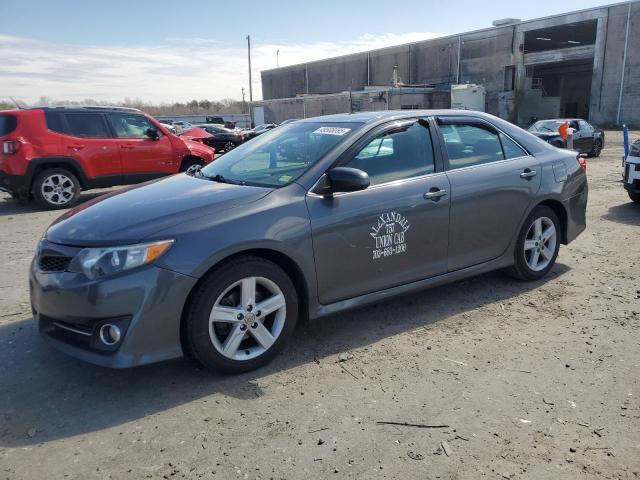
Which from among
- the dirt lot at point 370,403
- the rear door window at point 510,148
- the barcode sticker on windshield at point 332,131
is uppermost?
the barcode sticker on windshield at point 332,131

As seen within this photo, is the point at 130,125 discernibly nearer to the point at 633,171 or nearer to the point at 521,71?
the point at 633,171

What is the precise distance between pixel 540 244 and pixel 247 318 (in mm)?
3108

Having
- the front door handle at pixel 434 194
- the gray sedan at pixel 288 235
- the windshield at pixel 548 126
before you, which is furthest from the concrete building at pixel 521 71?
the front door handle at pixel 434 194

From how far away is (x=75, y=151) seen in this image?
31.6ft

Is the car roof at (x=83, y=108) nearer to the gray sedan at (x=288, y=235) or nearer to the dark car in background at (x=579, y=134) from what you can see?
the gray sedan at (x=288, y=235)

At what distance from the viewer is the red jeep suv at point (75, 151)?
30.2ft

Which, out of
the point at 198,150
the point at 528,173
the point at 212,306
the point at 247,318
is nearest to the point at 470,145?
the point at 528,173

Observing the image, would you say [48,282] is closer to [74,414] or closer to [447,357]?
[74,414]

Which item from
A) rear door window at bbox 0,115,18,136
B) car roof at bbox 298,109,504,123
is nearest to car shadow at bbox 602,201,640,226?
car roof at bbox 298,109,504,123

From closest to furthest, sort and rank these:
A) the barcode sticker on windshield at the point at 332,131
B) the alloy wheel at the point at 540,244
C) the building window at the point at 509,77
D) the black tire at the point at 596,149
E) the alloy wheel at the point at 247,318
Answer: the alloy wheel at the point at 247,318 < the barcode sticker on windshield at the point at 332,131 < the alloy wheel at the point at 540,244 < the black tire at the point at 596,149 < the building window at the point at 509,77

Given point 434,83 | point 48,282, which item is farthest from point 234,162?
point 434,83

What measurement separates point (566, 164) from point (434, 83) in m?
50.6

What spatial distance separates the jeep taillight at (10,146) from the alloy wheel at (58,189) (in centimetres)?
70

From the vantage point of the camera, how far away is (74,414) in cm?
289
